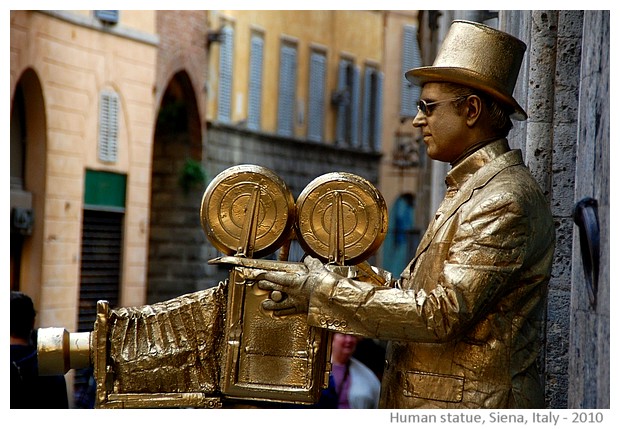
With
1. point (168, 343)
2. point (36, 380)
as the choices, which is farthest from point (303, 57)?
point (168, 343)

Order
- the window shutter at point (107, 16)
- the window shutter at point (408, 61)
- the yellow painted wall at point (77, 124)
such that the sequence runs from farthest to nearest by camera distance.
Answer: the window shutter at point (408, 61) → the window shutter at point (107, 16) → the yellow painted wall at point (77, 124)

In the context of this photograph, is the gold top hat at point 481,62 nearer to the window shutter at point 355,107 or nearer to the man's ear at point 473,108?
the man's ear at point 473,108

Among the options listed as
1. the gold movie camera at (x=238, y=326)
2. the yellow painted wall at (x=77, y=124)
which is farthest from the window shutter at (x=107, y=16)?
the gold movie camera at (x=238, y=326)

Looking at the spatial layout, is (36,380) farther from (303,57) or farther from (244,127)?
(303,57)

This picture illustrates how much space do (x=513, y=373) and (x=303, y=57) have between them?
93.8 ft

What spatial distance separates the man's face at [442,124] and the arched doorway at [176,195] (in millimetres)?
22032

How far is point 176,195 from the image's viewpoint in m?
27.5

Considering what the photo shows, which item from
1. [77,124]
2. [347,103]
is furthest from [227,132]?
[77,124]

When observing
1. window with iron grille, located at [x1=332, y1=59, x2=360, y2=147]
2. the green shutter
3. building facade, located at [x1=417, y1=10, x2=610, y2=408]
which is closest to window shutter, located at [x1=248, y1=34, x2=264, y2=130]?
window with iron grille, located at [x1=332, y1=59, x2=360, y2=147]

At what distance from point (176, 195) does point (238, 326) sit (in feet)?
73.4

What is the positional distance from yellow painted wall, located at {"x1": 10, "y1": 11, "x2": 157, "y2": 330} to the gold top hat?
12926 millimetres

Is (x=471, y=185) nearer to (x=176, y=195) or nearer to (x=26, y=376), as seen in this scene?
(x=26, y=376)

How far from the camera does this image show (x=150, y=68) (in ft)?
78.5

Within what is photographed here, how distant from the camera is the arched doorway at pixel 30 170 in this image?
63.0ft
